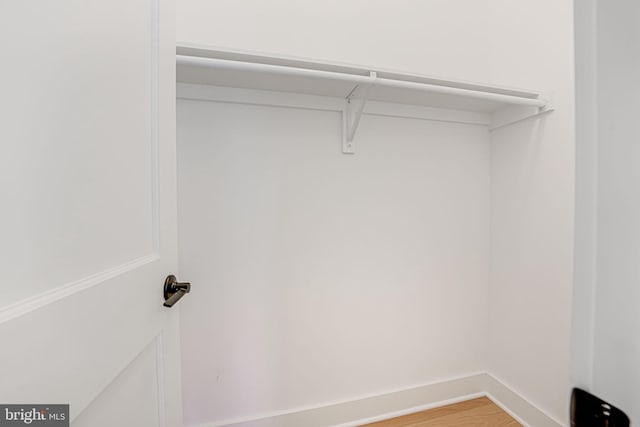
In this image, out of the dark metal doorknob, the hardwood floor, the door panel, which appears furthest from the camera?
the hardwood floor

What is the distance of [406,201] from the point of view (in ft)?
4.16

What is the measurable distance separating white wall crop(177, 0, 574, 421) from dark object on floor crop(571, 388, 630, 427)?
959 millimetres

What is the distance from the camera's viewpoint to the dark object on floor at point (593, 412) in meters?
0.24

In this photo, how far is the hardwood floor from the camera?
1.17m

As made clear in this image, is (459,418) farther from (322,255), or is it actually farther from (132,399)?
(132,399)

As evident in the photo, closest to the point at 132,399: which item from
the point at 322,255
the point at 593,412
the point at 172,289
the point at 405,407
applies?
the point at 172,289

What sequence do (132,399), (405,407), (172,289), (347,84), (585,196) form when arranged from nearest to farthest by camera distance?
(585,196) < (132,399) < (172,289) < (347,84) < (405,407)

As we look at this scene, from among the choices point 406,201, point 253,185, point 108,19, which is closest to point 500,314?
point 406,201

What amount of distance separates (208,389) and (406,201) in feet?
4.15

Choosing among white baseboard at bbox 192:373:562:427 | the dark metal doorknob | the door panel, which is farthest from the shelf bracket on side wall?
white baseboard at bbox 192:373:562:427

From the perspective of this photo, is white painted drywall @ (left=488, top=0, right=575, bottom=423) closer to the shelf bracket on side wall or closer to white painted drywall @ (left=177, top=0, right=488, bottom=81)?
white painted drywall @ (left=177, top=0, right=488, bottom=81)

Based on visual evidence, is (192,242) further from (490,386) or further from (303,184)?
(490,386)

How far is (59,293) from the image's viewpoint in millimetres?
309

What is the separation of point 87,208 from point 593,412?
26.8 inches
